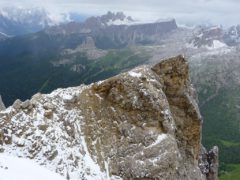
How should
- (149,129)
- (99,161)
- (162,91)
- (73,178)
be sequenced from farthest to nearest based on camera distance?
(162,91), (149,129), (99,161), (73,178)

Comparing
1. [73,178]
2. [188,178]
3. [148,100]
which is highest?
[148,100]

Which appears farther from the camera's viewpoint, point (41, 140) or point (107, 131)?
point (107, 131)

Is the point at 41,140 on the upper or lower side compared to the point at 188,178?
upper

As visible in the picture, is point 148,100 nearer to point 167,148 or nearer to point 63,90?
point 167,148

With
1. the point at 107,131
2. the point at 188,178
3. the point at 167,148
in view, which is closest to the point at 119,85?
the point at 107,131

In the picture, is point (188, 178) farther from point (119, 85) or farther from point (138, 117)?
point (119, 85)

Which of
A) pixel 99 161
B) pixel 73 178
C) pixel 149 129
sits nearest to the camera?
pixel 73 178
